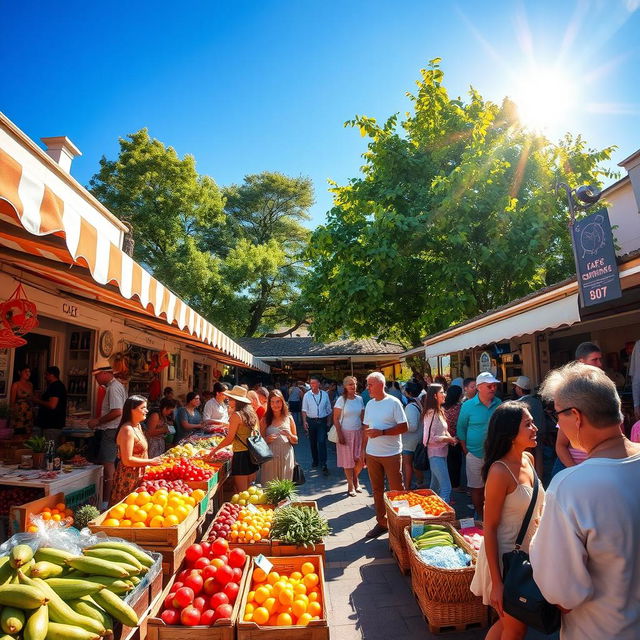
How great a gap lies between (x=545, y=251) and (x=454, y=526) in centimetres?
1112

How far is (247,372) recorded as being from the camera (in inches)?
1196

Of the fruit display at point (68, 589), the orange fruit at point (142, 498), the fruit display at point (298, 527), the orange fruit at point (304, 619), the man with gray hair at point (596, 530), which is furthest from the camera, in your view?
the orange fruit at point (142, 498)

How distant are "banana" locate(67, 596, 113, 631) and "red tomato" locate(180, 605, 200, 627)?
48 centimetres

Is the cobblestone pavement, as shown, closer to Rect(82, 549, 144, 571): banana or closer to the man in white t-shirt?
the man in white t-shirt

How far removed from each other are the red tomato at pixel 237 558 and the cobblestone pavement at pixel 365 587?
0.86m

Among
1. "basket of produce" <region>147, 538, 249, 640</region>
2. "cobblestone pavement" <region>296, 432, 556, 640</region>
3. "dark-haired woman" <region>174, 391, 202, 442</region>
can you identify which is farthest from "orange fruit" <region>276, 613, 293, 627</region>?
"dark-haired woman" <region>174, 391, 202, 442</region>

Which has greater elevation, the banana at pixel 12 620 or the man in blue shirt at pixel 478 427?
the man in blue shirt at pixel 478 427

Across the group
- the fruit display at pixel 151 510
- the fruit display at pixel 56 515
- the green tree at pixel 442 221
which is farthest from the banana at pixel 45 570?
the green tree at pixel 442 221

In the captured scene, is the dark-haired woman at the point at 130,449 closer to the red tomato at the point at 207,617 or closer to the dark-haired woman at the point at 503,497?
the red tomato at the point at 207,617

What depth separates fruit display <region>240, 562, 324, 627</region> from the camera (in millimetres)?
2604

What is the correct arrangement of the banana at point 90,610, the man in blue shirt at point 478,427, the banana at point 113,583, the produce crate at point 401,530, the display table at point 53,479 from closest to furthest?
the banana at point 90,610 → the banana at point 113,583 → the produce crate at point 401,530 → the display table at point 53,479 → the man in blue shirt at point 478,427

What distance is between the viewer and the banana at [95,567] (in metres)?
2.34

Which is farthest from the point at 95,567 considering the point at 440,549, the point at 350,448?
the point at 350,448

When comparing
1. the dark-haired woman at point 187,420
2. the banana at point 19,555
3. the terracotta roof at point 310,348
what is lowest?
the banana at point 19,555
